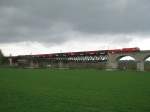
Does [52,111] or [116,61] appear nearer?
[52,111]

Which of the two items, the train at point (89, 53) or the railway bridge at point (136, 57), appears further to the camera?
the train at point (89, 53)

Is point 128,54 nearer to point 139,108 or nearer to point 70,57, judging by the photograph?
point 70,57

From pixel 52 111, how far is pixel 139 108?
2.90 m

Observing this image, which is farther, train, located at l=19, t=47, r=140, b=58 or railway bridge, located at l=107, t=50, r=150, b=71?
train, located at l=19, t=47, r=140, b=58

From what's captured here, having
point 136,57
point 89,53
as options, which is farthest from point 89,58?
point 136,57

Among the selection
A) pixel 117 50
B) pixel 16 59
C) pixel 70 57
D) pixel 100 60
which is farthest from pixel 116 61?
pixel 16 59

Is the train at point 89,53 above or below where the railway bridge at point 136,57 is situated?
above

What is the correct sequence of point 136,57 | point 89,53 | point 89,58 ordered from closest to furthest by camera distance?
point 136,57 < point 89,53 < point 89,58

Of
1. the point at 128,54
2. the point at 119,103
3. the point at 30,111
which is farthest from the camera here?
the point at 128,54

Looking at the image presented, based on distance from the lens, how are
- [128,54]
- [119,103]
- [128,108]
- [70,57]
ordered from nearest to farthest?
[128,108], [119,103], [128,54], [70,57]

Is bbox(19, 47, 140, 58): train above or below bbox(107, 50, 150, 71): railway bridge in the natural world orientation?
above

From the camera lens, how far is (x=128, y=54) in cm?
7825

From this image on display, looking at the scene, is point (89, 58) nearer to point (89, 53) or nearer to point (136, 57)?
point (89, 53)

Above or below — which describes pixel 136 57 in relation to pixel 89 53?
below
